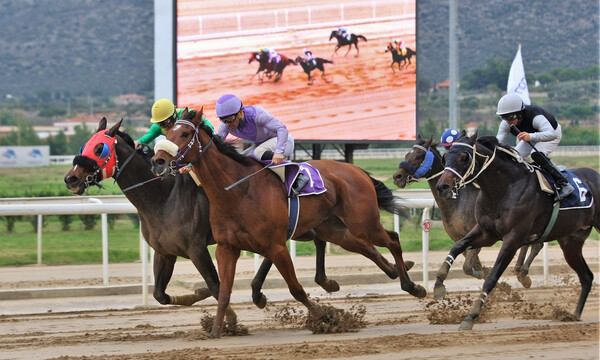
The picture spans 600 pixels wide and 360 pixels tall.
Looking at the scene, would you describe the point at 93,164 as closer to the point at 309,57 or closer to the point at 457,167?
the point at 457,167

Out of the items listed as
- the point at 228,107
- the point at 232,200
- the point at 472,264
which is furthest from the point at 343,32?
the point at 232,200

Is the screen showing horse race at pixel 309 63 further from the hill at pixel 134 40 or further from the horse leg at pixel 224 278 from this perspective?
the hill at pixel 134 40

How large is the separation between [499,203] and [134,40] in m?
74.5

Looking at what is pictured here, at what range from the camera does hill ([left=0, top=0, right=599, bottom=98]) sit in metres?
64.8

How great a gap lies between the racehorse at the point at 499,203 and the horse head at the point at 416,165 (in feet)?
3.69

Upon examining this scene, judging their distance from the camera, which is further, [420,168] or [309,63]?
[309,63]

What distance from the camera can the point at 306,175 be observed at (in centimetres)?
707

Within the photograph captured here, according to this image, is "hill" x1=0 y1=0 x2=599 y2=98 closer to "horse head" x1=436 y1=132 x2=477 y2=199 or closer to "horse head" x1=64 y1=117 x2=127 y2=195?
"horse head" x1=436 y1=132 x2=477 y2=199

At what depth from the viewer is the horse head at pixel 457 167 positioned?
23.0ft

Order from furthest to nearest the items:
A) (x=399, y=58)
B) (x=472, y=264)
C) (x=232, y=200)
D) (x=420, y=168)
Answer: (x=399, y=58) → (x=472, y=264) → (x=420, y=168) → (x=232, y=200)

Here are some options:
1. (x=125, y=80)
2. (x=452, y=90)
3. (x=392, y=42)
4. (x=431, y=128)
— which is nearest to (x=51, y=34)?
(x=125, y=80)

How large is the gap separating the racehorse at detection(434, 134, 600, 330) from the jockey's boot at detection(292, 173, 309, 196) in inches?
40.6

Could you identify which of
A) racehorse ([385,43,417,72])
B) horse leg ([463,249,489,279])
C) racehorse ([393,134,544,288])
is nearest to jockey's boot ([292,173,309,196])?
racehorse ([393,134,544,288])

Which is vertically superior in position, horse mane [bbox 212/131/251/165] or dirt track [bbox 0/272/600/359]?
horse mane [bbox 212/131/251/165]
